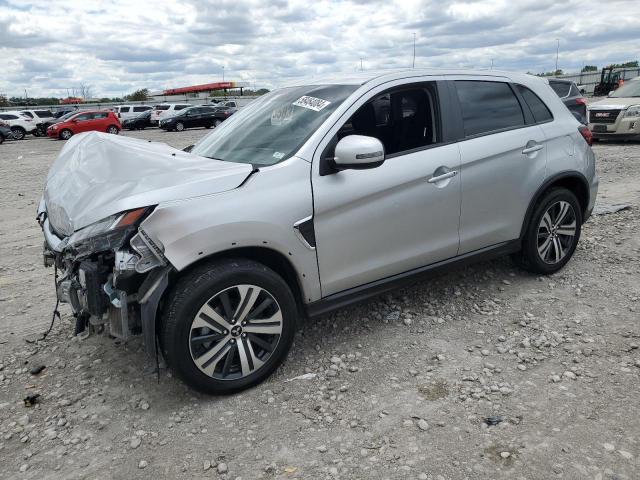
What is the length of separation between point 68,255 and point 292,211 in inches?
51.0

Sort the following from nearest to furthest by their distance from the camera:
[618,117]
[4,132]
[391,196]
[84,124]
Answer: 1. [391,196]
2. [618,117]
3. [4,132]
4. [84,124]

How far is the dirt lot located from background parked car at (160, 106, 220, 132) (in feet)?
90.9

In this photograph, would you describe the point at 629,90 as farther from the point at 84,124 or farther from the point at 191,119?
the point at 84,124

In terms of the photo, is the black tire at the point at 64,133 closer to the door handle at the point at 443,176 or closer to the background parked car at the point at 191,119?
the background parked car at the point at 191,119

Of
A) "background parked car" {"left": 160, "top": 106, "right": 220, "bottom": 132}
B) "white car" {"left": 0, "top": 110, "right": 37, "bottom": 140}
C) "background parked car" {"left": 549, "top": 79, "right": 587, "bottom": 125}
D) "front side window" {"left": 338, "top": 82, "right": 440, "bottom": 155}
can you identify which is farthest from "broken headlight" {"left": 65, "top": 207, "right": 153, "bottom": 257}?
"white car" {"left": 0, "top": 110, "right": 37, "bottom": 140}

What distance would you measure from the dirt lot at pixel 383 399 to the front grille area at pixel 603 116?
33.2 ft

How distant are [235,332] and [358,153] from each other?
1.25 meters

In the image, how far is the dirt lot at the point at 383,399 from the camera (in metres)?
2.54

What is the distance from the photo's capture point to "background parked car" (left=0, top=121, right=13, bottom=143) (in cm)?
2632

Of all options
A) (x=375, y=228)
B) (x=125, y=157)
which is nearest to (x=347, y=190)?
(x=375, y=228)

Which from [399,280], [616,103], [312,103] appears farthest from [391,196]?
[616,103]

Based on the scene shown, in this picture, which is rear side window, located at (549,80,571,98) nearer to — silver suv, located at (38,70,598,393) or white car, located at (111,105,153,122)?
silver suv, located at (38,70,598,393)

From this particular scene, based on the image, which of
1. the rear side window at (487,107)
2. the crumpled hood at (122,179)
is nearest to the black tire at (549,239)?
the rear side window at (487,107)

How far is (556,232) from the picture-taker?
456 cm
